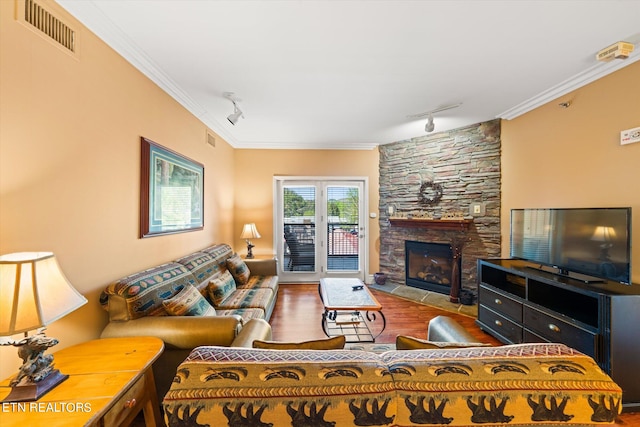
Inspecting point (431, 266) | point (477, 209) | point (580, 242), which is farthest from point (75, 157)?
point (431, 266)

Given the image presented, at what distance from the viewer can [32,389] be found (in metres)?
1.00

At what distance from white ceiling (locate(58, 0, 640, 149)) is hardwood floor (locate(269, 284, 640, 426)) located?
105 inches

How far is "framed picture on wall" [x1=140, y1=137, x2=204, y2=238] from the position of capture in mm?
2146

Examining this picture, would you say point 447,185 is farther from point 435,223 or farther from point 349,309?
point 349,309

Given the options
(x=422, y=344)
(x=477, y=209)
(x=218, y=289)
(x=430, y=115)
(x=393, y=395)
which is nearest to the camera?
(x=393, y=395)

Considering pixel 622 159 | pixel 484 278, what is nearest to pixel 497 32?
pixel 622 159

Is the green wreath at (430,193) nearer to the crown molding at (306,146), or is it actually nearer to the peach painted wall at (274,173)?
the peach painted wall at (274,173)

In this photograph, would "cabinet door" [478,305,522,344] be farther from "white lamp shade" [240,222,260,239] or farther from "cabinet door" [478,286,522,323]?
"white lamp shade" [240,222,260,239]

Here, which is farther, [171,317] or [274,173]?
[274,173]

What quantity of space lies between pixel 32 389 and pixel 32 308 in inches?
14.2

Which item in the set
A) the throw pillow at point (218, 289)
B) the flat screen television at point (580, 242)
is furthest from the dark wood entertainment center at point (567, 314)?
the throw pillow at point (218, 289)

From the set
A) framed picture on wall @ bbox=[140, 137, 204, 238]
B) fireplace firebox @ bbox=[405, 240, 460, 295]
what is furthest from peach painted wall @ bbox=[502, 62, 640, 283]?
framed picture on wall @ bbox=[140, 137, 204, 238]

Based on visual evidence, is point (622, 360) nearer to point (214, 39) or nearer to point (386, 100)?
point (386, 100)

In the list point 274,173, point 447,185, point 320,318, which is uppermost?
point 274,173
